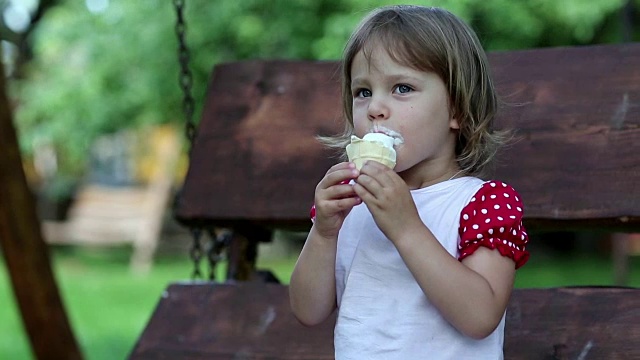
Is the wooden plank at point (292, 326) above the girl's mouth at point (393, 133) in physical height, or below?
below

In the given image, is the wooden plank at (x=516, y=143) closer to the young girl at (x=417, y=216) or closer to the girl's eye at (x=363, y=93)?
the young girl at (x=417, y=216)

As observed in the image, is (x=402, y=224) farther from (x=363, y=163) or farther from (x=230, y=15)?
(x=230, y=15)

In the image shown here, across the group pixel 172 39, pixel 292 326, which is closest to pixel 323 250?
pixel 292 326

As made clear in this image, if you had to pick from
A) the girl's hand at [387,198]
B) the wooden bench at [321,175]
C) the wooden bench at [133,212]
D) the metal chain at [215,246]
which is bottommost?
the wooden bench at [133,212]

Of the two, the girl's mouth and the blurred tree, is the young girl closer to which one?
the girl's mouth

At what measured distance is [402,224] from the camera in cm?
174

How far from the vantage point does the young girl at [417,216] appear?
5.70ft

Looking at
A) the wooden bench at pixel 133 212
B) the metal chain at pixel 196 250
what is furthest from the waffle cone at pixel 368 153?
the wooden bench at pixel 133 212

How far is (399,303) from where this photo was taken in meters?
1.82

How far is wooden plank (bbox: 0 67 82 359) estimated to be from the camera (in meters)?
3.96

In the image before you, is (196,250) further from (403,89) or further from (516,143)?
(403,89)

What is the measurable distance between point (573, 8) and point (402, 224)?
17.0ft

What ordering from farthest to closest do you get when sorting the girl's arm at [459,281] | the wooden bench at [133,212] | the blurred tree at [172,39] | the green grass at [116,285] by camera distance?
the wooden bench at [133,212]
the green grass at [116,285]
the blurred tree at [172,39]
the girl's arm at [459,281]

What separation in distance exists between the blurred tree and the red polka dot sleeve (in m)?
3.28
